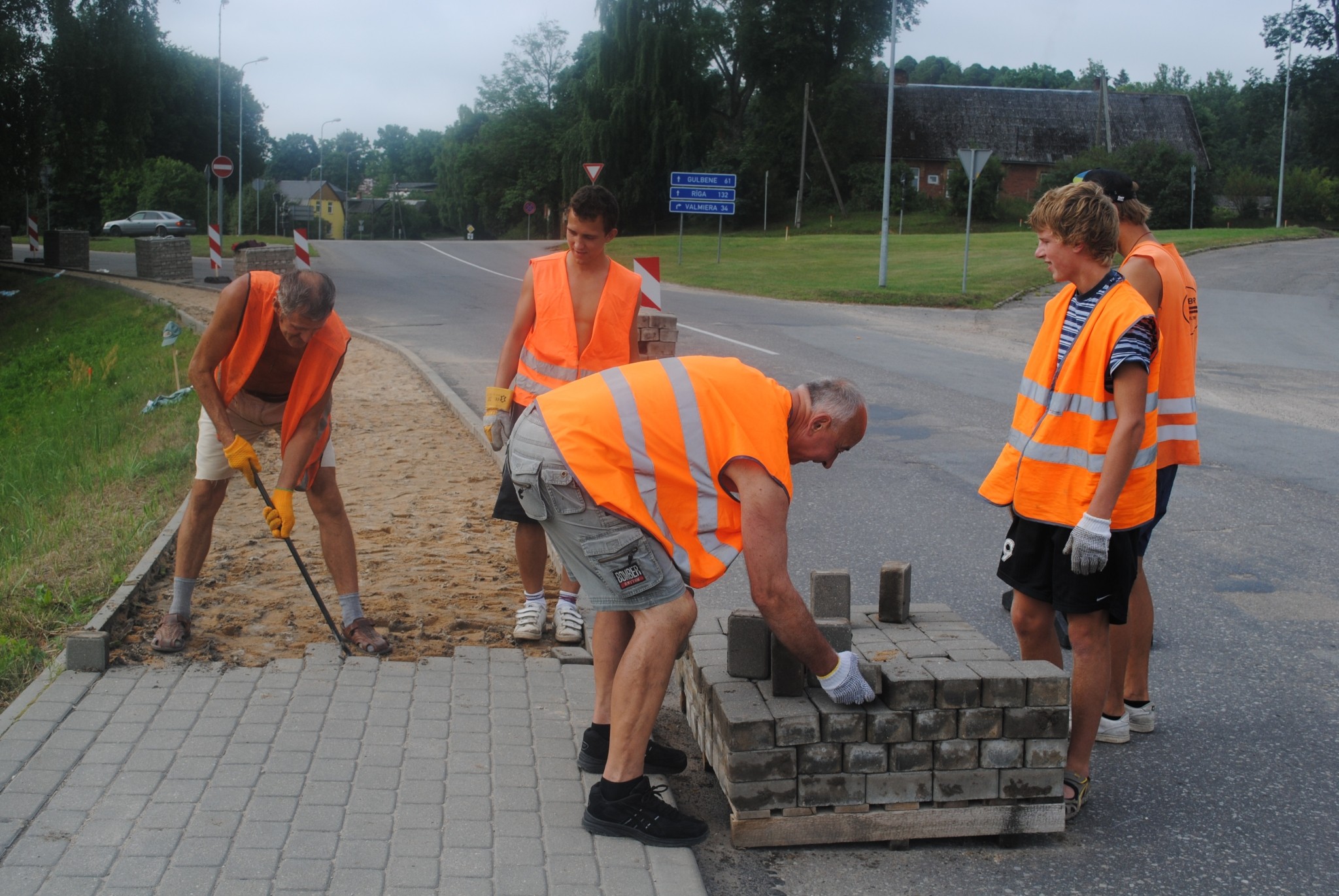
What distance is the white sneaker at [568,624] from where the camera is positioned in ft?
16.4

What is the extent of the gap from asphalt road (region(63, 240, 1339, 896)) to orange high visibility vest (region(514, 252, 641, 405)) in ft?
4.85

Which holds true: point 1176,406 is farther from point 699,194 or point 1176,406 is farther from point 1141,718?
point 699,194

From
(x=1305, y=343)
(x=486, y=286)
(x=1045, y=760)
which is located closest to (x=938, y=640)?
(x=1045, y=760)

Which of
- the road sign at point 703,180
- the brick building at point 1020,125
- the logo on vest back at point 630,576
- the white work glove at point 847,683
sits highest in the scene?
the brick building at point 1020,125

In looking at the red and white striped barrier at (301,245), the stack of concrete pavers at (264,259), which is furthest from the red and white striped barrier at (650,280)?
the stack of concrete pavers at (264,259)

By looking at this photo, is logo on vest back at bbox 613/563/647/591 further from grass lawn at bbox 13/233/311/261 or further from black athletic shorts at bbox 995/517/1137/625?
grass lawn at bbox 13/233/311/261

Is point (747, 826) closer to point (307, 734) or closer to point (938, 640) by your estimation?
point (938, 640)

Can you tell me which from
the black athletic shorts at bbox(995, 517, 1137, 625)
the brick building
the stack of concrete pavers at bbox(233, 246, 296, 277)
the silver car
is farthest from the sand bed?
the brick building

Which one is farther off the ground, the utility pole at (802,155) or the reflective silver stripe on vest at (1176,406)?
the utility pole at (802,155)

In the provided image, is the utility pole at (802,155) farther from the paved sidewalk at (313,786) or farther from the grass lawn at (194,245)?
the paved sidewalk at (313,786)

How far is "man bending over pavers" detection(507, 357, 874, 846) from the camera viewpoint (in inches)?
125

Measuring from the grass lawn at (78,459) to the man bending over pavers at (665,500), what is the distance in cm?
240

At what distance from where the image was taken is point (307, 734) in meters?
3.95

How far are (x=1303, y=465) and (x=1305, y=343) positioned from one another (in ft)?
33.1
